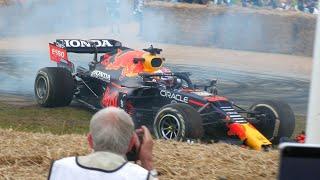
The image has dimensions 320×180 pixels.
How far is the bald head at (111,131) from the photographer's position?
9.12 ft

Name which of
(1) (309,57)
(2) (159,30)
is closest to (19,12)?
(2) (159,30)

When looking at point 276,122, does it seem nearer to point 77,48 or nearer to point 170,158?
point 77,48

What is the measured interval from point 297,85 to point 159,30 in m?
7.27

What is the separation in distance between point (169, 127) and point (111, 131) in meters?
5.50

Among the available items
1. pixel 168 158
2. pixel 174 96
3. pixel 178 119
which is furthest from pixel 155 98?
pixel 168 158

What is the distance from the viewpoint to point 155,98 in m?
9.41

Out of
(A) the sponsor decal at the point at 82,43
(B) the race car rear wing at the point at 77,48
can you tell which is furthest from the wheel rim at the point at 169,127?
(A) the sponsor decal at the point at 82,43

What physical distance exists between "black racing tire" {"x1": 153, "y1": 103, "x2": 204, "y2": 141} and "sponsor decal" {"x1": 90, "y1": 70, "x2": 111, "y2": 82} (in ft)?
5.82

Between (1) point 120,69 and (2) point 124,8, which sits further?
(2) point 124,8

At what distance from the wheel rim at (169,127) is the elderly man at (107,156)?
522 centimetres

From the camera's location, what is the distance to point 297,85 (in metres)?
16.2

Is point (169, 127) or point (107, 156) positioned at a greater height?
point (107, 156)

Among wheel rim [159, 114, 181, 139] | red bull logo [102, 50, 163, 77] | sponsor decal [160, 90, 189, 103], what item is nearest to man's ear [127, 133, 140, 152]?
wheel rim [159, 114, 181, 139]

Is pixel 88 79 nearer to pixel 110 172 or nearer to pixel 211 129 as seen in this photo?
pixel 211 129
